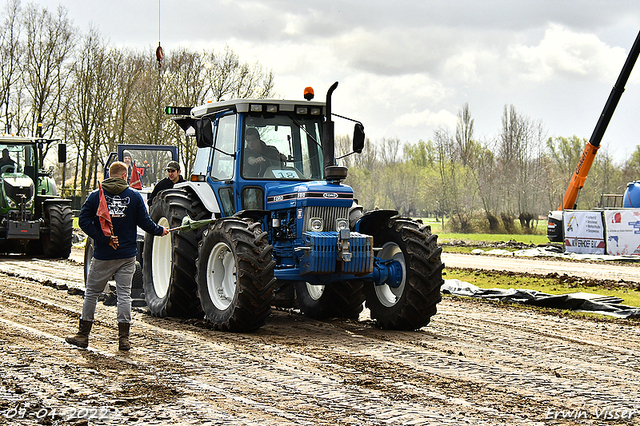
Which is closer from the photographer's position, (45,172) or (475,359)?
(475,359)

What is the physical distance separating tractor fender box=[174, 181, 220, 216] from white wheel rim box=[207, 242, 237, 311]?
33.0 inches

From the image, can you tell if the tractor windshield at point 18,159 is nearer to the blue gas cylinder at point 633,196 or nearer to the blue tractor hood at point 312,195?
the blue tractor hood at point 312,195

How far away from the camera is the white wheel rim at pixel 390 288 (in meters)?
8.30

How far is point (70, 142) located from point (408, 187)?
5089 cm

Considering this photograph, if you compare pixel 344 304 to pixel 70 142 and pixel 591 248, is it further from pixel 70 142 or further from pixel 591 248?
pixel 70 142

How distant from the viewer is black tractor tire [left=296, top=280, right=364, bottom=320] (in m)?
9.03

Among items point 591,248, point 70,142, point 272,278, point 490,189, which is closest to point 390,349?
point 272,278

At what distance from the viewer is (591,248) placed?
75.9ft

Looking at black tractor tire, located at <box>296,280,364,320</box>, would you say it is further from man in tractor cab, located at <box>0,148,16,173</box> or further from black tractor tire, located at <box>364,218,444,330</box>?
man in tractor cab, located at <box>0,148,16,173</box>

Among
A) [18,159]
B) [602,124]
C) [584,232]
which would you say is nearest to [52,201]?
[18,159]

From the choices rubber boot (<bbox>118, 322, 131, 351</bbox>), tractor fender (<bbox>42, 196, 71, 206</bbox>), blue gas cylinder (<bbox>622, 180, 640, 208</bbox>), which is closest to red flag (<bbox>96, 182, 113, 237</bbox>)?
rubber boot (<bbox>118, 322, 131, 351</bbox>)

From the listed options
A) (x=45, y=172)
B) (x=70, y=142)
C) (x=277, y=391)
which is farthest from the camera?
(x=70, y=142)

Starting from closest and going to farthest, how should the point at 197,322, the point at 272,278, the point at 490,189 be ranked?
the point at 272,278, the point at 197,322, the point at 490,189

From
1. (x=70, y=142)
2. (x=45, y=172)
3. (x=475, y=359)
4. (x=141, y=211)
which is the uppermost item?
(x=70, y=142)
